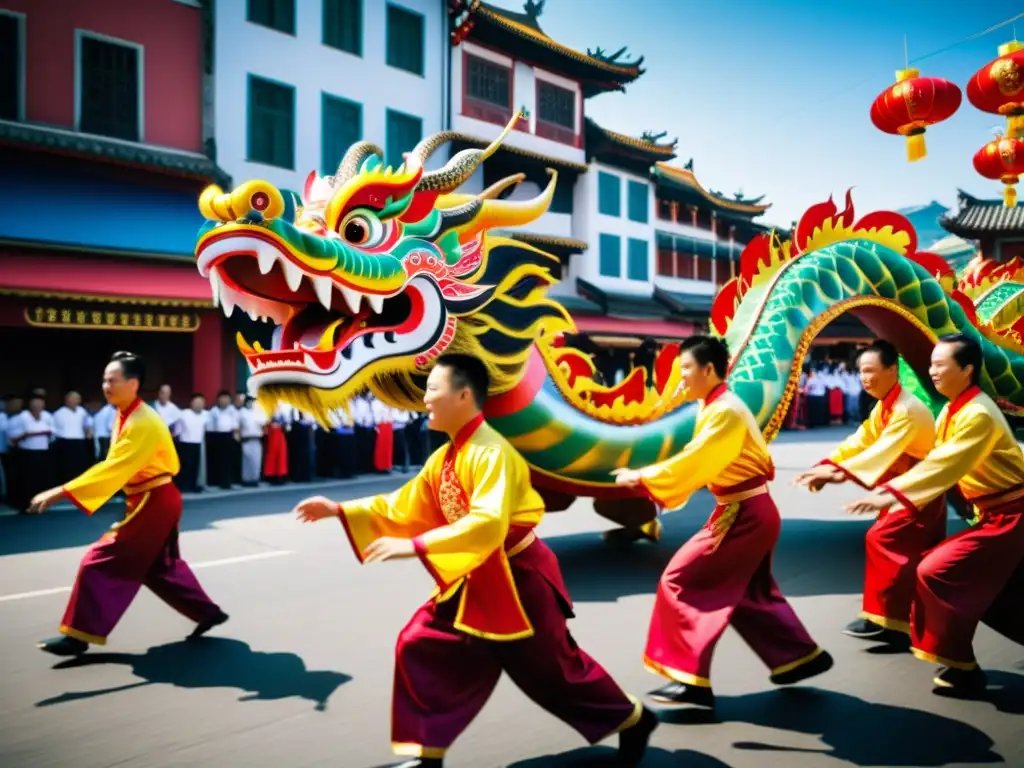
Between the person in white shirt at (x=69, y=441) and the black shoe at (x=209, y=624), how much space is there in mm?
5952

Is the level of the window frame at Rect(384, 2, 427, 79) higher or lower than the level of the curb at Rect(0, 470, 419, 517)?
higher

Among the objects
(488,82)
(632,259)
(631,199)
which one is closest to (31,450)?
(488,82)

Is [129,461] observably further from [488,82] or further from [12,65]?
[488,82]

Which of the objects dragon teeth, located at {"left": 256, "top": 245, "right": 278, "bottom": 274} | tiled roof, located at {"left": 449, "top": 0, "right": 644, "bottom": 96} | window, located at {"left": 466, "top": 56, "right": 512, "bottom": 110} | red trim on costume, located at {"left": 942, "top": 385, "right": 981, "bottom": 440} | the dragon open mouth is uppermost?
tiled roof, located at {"left": 449, "top": 0, "right": 644, "bottom": 96}

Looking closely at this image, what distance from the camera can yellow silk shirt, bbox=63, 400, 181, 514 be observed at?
4105 mm

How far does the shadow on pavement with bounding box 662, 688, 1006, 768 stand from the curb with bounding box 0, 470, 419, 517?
7418mm

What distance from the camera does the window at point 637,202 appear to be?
22641 mm

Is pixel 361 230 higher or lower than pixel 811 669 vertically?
higher

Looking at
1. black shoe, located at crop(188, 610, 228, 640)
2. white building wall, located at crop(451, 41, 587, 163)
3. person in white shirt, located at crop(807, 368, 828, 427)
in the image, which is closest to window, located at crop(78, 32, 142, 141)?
white building wall, located at crop(451, 41, 587, 163)

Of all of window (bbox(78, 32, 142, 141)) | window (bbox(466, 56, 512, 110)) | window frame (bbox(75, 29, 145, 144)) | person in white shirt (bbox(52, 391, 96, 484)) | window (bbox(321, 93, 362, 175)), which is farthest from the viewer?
window (bbox(466, 56, 512, 110))

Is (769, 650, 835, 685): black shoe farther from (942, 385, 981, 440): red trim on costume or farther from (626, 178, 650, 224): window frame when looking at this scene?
(626, 178, 650, 224): window frame

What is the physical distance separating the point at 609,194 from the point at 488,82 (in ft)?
16.6

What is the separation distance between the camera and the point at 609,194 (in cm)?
2186

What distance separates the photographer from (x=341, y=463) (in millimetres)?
11641
